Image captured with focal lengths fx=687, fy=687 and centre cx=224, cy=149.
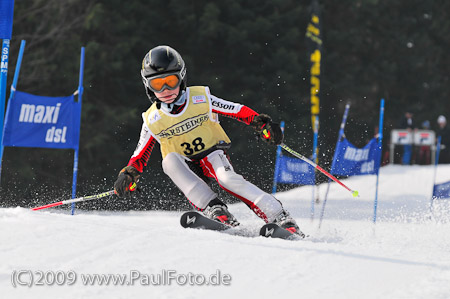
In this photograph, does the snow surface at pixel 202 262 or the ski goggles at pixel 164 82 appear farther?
the ski goggles at pixel 164 82

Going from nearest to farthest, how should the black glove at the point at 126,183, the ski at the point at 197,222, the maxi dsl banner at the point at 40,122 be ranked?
the ski at the point at 197,222 < the black glove at the point at 126,183 < the maxi dsl banner at the point at 40,122

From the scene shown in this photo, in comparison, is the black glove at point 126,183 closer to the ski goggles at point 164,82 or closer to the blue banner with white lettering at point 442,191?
the ski goggles at point 164,82

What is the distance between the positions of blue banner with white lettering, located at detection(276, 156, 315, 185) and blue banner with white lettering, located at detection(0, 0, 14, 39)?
4.50m

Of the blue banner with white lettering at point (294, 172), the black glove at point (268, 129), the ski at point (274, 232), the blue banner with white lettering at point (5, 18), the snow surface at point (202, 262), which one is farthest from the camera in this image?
the blue banner with white lettering at point (294, 172)

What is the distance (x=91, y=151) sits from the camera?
1842cm

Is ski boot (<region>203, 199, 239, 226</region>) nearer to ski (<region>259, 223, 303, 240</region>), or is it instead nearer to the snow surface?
ski (<region>259, 223, 303, 240</region>)

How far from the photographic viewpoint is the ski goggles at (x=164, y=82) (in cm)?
512

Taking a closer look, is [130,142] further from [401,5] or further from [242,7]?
[401,5]

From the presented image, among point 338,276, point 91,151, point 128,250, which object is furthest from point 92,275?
point 91,151

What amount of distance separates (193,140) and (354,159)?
374 cm

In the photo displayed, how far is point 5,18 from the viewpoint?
19.3 feet

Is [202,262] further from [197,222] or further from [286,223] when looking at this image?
[286,223]

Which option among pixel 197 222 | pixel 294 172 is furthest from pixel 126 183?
pixel 294 172

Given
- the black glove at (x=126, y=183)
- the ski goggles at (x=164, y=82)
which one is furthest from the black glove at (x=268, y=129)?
the black glove at (x=126, y=183)
